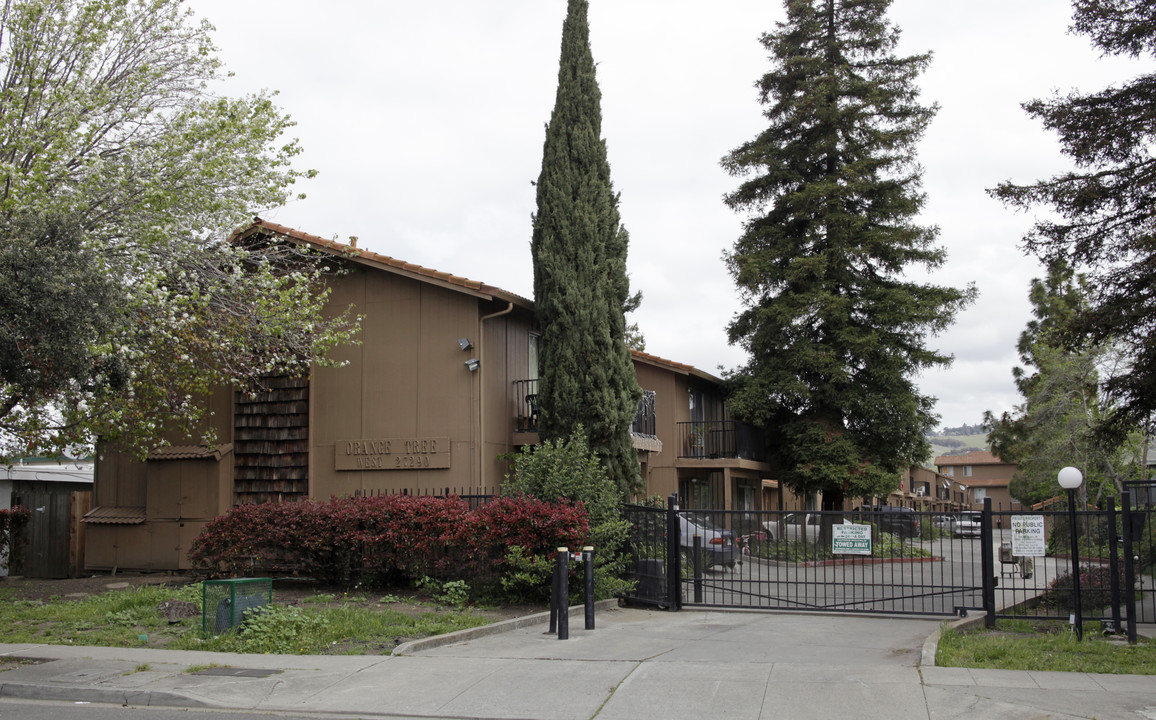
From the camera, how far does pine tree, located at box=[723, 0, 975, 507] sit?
1032 inches

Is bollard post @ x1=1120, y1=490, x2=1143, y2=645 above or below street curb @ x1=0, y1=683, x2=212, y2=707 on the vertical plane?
above

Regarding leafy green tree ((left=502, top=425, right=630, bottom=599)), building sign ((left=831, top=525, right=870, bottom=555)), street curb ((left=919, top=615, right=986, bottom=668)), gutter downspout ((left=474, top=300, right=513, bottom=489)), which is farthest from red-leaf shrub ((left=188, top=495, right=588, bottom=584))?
street curb ((left=919, top=615, right=986, bottom=668))

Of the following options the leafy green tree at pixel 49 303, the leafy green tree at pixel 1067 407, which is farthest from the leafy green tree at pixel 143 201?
the leafy green tree at pixel 1067 407

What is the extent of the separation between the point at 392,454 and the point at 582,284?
4.76 metres

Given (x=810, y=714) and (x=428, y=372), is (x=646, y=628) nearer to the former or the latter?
(x=810, y=714)

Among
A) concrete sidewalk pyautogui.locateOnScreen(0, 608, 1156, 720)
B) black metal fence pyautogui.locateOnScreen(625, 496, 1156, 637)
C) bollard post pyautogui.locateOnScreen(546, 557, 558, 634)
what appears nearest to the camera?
concrete sidewalk pyautogui.locateOnScreen(0, 608, 1156, 720)

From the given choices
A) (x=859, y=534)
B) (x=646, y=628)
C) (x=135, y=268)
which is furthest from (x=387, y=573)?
(x=859, y=534)

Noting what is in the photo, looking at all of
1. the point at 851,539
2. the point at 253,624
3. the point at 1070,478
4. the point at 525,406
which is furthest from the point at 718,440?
the point at 253,624

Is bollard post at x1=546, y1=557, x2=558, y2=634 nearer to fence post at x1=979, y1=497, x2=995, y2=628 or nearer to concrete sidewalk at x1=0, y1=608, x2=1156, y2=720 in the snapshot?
concrete sidewalk at x1=0, y1=608, x2=1156, y2=720

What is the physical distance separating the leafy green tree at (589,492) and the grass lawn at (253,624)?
214 cm

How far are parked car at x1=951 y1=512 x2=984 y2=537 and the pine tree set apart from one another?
11.7m

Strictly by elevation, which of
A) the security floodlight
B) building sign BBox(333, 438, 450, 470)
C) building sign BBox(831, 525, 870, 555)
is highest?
building sign BBox(333, 438, 450, 470)

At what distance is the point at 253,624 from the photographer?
432 inches

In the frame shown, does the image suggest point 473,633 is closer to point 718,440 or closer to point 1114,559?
point 1114,559
